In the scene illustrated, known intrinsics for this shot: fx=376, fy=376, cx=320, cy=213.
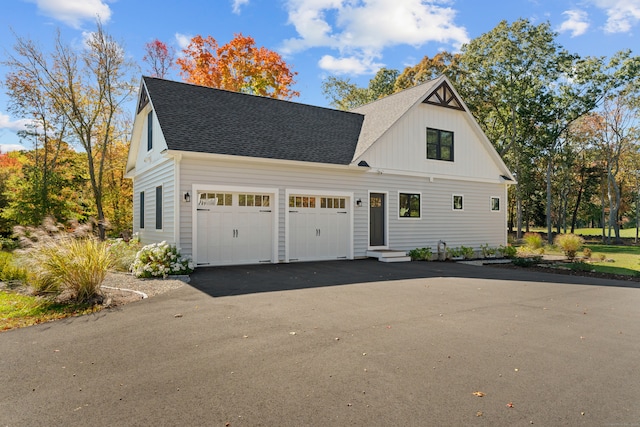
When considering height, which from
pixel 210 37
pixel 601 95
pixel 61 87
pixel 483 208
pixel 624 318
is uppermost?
pixel 210 37

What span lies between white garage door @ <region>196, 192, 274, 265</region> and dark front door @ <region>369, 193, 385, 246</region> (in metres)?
4.13

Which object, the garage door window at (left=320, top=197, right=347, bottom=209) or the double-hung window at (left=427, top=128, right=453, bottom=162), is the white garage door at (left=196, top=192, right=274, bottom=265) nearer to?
the garage door window at (left=320, top=197, right=347, bottom=209)

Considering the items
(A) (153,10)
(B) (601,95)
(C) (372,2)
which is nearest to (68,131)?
(A) (153,10)

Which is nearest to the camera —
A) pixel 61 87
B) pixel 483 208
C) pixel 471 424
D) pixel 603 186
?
pixel 471 424

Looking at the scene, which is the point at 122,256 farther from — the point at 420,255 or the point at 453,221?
the point at 453,221

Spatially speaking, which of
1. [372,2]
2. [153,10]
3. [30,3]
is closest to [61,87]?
[30,3]

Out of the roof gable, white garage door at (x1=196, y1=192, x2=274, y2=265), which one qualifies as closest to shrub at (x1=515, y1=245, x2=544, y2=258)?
the roof gable

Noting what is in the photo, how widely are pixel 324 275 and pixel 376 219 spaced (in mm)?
5096

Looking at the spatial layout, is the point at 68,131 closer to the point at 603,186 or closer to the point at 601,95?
the point at 601,95

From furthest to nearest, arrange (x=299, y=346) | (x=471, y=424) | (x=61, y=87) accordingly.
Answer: (x=61, y=87) < (x=299, y=346) < (x=471, y=424)

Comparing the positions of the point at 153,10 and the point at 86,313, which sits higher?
the point at 153,10

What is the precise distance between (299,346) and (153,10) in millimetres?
13361

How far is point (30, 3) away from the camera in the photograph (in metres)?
13.5

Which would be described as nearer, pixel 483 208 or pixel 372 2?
pixel 372 2
